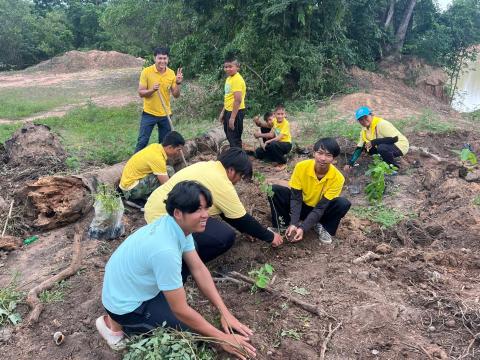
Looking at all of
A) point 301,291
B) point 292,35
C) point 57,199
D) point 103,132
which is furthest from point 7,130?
point 301,291

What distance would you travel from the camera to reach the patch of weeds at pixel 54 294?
10.6ft

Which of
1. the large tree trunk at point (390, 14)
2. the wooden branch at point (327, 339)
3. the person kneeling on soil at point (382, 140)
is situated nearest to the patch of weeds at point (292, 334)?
the wooden branch at point (327, 339)

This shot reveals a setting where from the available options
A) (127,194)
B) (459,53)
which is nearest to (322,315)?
(127,194)

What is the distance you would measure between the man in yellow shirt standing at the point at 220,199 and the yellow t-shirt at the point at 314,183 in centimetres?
75

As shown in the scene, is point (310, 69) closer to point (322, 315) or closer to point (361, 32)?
point (361, 32)

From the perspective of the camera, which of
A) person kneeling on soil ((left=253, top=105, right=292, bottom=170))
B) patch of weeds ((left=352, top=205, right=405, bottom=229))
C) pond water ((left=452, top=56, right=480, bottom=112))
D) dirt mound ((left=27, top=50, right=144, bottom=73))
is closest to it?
patch of weeds ((left=352, top=205, right=405, bottom=229))

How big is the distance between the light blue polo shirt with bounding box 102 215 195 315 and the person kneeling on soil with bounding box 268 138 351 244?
1.62 meters

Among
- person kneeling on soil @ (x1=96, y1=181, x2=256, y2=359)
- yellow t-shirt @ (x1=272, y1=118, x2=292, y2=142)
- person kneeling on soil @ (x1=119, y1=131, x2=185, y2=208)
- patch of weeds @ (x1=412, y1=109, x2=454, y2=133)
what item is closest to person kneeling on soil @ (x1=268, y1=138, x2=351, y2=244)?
person kneeling on soil @ (x1=119, y1=131, x2=185, y2=208)

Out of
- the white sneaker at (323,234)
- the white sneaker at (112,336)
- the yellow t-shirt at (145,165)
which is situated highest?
the yellow t-shirt at (145,165)

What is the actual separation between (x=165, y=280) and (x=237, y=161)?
1.16 m

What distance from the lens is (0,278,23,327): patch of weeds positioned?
9.91ft

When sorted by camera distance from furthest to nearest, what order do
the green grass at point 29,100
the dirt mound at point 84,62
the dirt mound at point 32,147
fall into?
the dirt mound at point 84,62 < the green grass at point 29,100 < the dirt mound at point 32,147

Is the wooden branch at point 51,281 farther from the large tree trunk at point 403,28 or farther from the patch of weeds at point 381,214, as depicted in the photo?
the large tree trunk at point 403,28

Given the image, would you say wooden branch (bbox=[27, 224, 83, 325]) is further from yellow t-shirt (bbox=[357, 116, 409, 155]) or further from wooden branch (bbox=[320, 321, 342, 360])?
yellow t-shirt (bbox=[357, 116, 409, 155])
